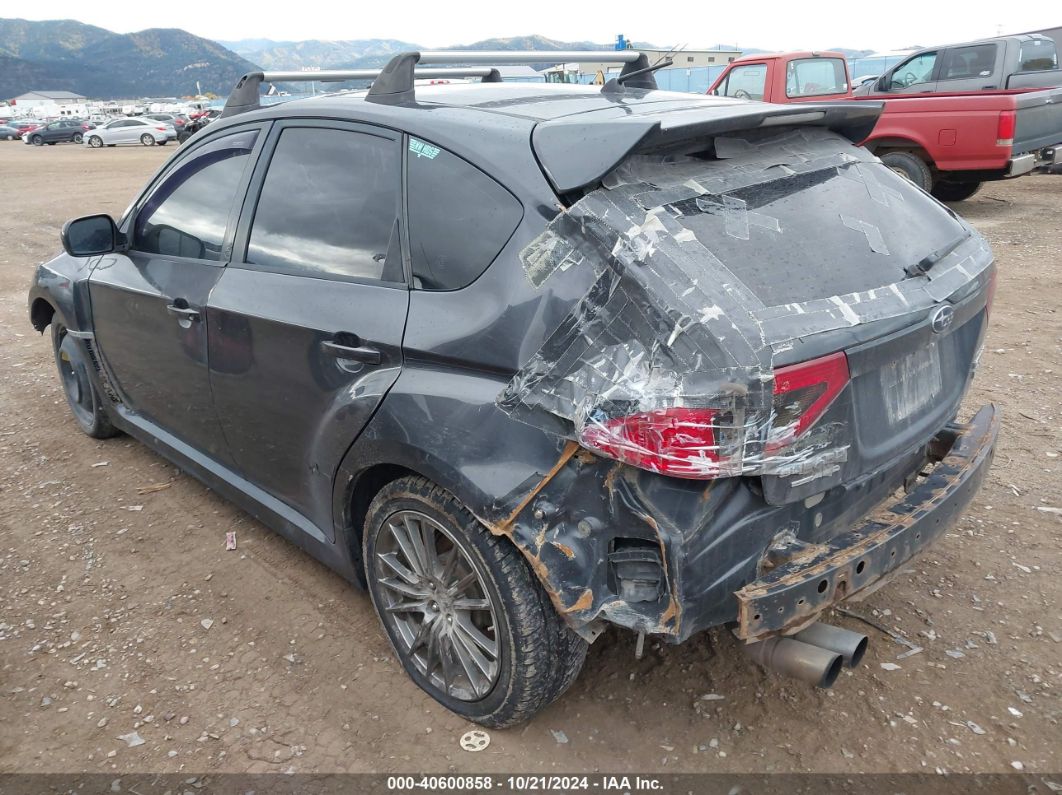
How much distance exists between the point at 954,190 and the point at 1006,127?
2.41 metres

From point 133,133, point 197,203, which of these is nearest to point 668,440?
point 197,203

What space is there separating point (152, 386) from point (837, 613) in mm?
3105

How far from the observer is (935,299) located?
234 centimetres

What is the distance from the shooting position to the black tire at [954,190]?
37.1 feet

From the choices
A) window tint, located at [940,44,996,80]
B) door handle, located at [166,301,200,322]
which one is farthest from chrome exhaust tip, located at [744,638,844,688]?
window tint, located at [940,44,996,80]

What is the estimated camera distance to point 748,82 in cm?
1229

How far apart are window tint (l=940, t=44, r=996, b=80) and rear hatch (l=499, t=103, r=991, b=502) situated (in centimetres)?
1109

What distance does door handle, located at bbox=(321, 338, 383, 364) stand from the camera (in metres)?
2.50

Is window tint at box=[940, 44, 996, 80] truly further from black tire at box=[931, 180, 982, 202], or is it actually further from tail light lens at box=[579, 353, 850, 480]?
tail light lens at box=[579, 353, 850, 480]

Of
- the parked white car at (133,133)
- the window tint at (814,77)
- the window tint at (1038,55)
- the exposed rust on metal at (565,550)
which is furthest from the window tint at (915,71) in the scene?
the parked white car at (133,133)

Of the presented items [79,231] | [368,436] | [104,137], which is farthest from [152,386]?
[104,137]

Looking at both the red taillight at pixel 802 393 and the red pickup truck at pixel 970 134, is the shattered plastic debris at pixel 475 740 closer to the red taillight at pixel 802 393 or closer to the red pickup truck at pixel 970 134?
the red taillight at pixel 802 393

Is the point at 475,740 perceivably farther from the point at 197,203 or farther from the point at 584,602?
the point at 197,203

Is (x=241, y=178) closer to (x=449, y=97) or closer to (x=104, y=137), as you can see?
(x=449, y=97)
